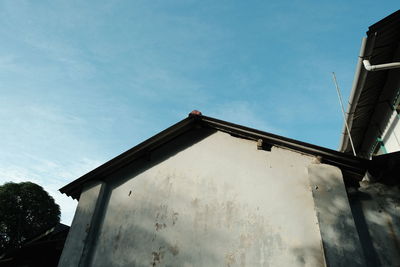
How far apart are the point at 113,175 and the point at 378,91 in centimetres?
804

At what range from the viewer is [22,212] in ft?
81.8

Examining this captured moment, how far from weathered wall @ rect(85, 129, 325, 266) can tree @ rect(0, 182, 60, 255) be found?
1956 centimetres

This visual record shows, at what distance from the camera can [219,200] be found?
6.82 meters

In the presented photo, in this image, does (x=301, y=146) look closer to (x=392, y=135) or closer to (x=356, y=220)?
(x=356, y=220)

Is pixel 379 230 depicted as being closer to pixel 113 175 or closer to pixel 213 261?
pixel 213 261

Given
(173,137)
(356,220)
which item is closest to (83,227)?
(173,137)

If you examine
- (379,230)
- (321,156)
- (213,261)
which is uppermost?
(321,156)

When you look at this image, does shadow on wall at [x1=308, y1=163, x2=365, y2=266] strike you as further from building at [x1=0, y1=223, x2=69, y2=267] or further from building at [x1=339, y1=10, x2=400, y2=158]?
building at [x1=0, y1=223, x2=69, y2=267]

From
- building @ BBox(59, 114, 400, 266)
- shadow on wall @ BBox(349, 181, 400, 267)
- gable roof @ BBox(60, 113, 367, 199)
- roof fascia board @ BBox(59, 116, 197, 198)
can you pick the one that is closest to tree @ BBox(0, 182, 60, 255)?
gable roof @ BBox(60, 113, 367, 199)

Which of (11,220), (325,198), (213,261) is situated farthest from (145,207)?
(11,220)

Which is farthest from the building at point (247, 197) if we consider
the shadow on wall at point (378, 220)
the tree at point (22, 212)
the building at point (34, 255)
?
the tree at point (22, 212)

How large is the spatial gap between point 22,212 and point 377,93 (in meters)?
27.8

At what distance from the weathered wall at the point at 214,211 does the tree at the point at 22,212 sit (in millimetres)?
19559

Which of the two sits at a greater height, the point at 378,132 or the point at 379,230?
the point at 378,132
